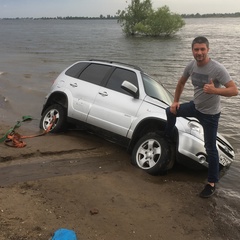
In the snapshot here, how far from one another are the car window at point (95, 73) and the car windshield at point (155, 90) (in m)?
0.87

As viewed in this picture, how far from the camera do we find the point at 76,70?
7.79 meters

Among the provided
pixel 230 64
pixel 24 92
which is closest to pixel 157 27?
pixel 230 64

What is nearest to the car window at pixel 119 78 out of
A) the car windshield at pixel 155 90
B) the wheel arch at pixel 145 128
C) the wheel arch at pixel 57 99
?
the car windshield at pixel 155 90

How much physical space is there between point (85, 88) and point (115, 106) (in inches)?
38.0

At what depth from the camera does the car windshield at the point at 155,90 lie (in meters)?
6.61

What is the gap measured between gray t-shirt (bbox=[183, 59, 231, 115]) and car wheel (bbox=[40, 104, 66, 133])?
10.8 feet

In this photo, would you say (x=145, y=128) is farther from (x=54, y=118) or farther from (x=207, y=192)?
(x=54, y=118)

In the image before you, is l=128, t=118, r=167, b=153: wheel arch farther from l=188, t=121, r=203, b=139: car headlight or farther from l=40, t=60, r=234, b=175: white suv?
l=188, t=121, r=203, b=139: car headlight

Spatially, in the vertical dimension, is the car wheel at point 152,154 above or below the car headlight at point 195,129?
below

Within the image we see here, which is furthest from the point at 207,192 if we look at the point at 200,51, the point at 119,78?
the point at 119,78

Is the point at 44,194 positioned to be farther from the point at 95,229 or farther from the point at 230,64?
the point at 230,64

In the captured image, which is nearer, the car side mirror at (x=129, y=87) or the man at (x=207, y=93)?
the man at (x=207, y=93)

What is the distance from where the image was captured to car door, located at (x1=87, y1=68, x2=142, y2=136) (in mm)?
6414

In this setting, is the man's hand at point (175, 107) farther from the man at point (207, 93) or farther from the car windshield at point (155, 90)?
the car windshield at point (155, 90)
